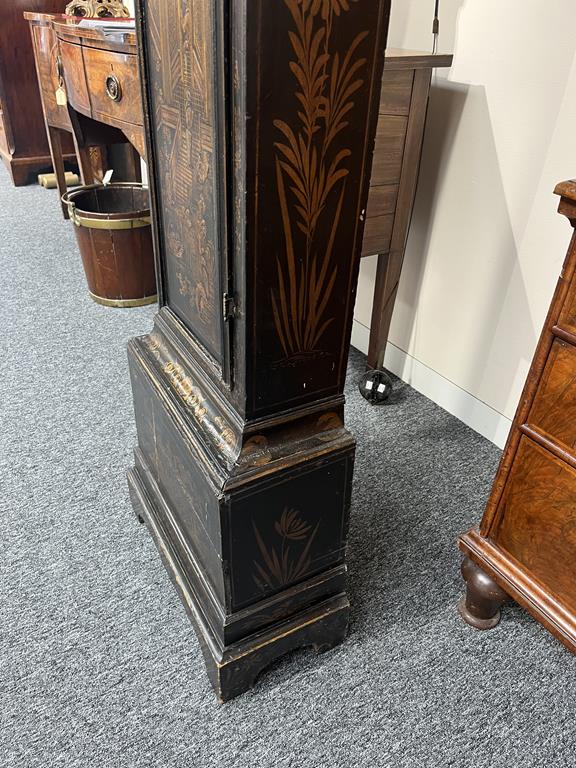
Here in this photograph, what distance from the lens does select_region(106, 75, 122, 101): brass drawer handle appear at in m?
1.86

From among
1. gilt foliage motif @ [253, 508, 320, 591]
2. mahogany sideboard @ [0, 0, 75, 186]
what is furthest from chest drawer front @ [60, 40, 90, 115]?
gilt foliage motif @ [253, 508, 320, 591]

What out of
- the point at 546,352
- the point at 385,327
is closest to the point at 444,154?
the point at 385,327

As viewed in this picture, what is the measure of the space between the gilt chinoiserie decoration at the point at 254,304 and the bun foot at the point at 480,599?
0.85 feet

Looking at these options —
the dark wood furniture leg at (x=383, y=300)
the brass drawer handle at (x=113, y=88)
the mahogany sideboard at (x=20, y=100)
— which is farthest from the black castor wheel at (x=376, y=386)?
the mahogany sideboard at (x=20, y=100)

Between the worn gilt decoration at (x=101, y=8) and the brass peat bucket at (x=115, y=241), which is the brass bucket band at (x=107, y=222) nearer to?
the brass peat bucket at (x=115, y=241)

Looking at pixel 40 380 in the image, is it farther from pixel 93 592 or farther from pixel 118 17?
pixel 118 17

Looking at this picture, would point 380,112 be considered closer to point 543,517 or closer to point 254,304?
point 254,304

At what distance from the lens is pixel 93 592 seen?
1251 millimetres

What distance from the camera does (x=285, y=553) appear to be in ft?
3.34

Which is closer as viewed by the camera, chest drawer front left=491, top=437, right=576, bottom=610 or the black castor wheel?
chest drawer front left=491, top=437, right=576, bottom=610

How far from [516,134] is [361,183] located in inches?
33.7

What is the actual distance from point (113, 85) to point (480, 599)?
5.84ft

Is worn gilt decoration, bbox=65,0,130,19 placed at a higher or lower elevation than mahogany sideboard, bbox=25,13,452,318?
higher

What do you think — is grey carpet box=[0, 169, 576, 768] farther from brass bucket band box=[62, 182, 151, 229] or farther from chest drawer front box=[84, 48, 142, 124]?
chest drawer front box=[84, 48, 142, 124]
